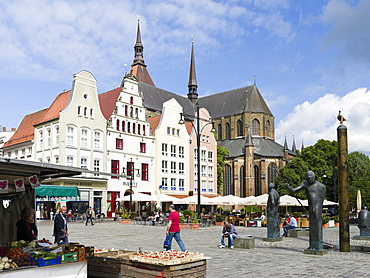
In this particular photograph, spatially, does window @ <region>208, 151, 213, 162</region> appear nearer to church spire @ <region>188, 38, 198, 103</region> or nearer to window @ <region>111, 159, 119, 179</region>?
window @ <region>111, 159, 119, 179</region>

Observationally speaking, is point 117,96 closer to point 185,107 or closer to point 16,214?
point 185,107

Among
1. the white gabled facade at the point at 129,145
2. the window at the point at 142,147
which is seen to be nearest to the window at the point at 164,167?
the white gabled facade at the point at 129,145

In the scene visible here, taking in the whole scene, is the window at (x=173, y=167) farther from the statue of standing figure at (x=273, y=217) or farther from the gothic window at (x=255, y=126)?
the gothic window at (x=255, y=126)

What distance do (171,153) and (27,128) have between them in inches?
678

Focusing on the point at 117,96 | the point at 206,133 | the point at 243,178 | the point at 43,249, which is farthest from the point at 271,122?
the point at 43,249

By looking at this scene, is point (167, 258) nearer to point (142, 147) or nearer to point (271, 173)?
point (142, 147)

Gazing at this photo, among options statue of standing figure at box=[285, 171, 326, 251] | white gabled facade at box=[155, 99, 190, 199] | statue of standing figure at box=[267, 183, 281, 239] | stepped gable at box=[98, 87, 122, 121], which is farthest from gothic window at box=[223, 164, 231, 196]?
statue of standing figure at box=[285, 171, 326, 251]

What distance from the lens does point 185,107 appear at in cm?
7250

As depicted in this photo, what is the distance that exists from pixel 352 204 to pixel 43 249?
159ft

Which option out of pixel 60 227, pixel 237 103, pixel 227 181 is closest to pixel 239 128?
pixel 237 103

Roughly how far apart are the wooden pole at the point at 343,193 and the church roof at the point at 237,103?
6553 centimetres

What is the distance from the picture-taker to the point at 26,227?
855cm

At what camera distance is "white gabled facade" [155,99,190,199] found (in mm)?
48531

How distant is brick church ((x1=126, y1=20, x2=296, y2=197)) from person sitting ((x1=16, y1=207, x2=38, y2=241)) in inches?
2159
